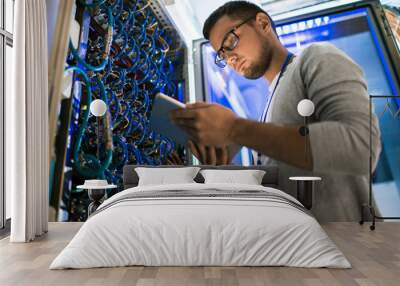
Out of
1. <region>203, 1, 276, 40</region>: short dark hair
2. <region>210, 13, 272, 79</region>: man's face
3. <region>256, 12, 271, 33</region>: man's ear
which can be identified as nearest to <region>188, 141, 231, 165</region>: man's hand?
<region>210, 13, 272, 79</region>: man's face

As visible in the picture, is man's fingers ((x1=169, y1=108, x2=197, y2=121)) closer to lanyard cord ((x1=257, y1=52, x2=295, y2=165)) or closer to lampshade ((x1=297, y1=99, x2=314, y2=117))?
lanyard cord ((x1=257, y1=52, x2=295, y2=165))

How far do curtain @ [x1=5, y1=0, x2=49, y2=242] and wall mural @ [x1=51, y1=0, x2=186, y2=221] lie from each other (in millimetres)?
999

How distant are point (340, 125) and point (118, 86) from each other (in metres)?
2.98

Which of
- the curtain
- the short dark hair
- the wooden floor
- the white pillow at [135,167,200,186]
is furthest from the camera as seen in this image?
the short dark hair

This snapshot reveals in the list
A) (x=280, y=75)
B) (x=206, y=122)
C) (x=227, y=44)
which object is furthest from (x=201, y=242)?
(x=227, y=44)

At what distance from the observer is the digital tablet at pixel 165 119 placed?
644 centimetres

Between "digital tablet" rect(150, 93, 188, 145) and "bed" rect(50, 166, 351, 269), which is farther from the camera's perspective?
"digital tablet" rect(150, 93, 188, 145)

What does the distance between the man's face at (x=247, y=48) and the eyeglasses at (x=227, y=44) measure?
3cm

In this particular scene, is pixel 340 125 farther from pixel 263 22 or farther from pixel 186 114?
pixel 186 114

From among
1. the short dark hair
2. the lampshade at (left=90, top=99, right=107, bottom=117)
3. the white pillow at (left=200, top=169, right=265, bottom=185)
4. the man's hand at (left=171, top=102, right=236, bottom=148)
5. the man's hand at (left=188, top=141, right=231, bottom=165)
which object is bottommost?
the white pillow at (left=200, top=169, right=265, bottom=185)

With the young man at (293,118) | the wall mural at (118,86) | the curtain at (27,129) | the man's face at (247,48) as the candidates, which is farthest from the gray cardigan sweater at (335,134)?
the curtain at (27,129)

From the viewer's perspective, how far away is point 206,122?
21.2ft

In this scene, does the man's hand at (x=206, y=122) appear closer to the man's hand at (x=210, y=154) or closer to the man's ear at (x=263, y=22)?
the man's hand at (x=210, y=154)

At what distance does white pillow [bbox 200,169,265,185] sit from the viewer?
5.88m
